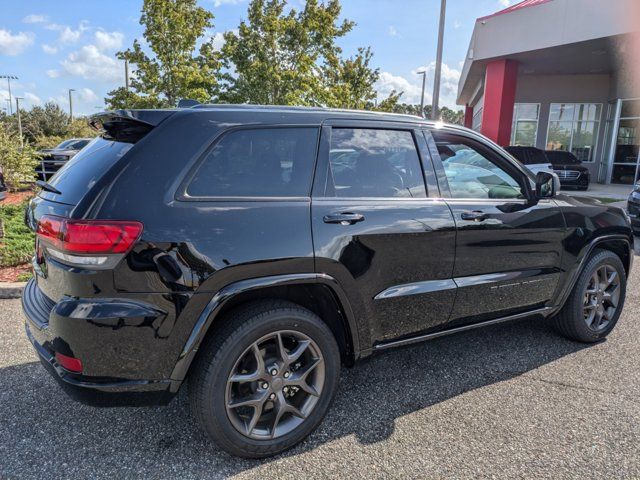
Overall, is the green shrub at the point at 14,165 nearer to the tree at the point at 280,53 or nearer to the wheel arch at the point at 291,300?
the tree at the point at 280,53

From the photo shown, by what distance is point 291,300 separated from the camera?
269cm

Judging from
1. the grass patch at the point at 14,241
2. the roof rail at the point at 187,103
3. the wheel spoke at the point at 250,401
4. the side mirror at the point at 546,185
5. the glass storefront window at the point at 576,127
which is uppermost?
the glass storefront window at the point at 576,127

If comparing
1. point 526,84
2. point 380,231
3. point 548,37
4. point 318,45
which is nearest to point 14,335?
point 380,231

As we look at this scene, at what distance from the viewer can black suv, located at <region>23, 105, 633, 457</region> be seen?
219 centimetres

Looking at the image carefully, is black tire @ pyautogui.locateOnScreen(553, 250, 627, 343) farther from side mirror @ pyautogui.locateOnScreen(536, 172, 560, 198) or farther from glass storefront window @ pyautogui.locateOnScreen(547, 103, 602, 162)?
glass storefront window @ pyautogui.locateOnScreen(547, 103, 602, 162)

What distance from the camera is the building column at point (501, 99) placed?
1797cm

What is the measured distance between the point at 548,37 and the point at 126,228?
17.5 m

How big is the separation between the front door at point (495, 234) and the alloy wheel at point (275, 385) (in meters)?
1.11

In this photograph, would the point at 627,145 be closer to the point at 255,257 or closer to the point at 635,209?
the point at 635,209

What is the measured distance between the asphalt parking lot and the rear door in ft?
1.81

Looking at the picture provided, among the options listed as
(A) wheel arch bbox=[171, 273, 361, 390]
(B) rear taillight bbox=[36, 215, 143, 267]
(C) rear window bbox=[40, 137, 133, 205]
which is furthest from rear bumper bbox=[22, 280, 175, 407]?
(C) rear window bbox=[40, 137, 133, 205]

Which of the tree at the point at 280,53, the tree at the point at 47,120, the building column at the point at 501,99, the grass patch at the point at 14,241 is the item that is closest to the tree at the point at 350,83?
the tree at the point at 280,53

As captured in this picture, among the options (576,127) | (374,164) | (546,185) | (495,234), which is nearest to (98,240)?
(374,164)

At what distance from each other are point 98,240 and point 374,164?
1620 millimetres
